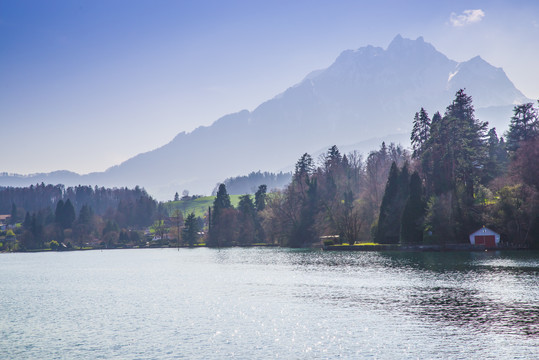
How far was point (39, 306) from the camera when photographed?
45438mm

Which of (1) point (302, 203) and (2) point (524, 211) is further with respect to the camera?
(1) point (302, 203)

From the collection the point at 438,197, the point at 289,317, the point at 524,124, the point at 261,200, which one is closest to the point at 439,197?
the point at 438,197

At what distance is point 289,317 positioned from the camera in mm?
36188

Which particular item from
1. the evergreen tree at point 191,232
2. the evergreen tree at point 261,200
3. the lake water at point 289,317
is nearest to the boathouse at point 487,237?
the lake water at point 289,317

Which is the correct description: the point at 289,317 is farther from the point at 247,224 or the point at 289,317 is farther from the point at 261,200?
the point at 261,200

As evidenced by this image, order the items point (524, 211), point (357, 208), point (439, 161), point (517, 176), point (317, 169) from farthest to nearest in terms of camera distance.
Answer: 1. point (317, 169)
2. point (357, 208)
3. point (439, 161)
4. point (517, 176)
5. point (524, 211)

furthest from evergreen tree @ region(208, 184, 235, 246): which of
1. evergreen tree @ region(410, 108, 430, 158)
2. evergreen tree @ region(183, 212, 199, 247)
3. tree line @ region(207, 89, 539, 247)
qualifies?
evergreen tree @ region(410, 108, 430, 158)

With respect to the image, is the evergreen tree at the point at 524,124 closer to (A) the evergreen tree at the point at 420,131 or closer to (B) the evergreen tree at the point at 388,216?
(A) the evergreen tree at the point at 420,131

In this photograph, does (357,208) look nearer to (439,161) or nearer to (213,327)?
(439,161)

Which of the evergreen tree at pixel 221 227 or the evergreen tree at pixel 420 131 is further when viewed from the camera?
the evergreen tree at pixel 221 227

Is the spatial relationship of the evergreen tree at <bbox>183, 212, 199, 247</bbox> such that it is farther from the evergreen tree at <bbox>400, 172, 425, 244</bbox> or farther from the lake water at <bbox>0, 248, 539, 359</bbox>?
the lake water at <bbox>0, 248, 539, 359</bbox>

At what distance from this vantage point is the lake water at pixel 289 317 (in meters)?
27.3

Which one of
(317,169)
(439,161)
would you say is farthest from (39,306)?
(317,169)

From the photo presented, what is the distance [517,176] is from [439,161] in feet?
53.3
